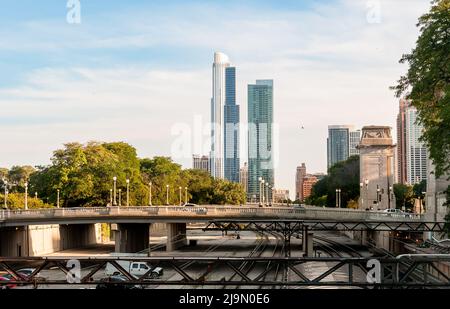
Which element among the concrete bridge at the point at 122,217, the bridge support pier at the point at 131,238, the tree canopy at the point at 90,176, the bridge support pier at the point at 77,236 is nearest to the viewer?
the concrete bridge at the point at 122,217

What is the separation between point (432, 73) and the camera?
113ft

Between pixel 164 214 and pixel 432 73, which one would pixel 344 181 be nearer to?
pixel 164 214

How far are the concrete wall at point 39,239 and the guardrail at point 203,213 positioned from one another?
188 inches

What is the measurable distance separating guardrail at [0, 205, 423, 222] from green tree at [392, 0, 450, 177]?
3083 centimetres

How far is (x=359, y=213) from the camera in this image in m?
68.9

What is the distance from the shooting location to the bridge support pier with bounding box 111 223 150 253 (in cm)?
8031

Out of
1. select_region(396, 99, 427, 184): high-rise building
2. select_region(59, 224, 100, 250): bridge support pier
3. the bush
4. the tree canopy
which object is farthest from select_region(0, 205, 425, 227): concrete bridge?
select_region(396, 99, 427, 184): high-rise building

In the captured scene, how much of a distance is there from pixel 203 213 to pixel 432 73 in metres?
41.8

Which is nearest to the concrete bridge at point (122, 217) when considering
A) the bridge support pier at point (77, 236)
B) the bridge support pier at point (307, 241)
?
the bridge support pier at point (77, 236)

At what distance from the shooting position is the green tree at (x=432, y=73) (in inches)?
1297

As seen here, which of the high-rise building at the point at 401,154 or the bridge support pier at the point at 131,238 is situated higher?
the high-rise building at the point at 401,154

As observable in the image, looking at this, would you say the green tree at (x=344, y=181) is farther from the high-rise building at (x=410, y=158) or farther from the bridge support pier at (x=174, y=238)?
the bridge support pier at (x=174, y=238)

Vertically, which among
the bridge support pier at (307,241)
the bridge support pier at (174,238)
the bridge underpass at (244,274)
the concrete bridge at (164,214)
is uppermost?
the bridge underpass at (244,274)

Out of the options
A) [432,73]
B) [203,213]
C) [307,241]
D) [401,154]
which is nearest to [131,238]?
[203,213]
